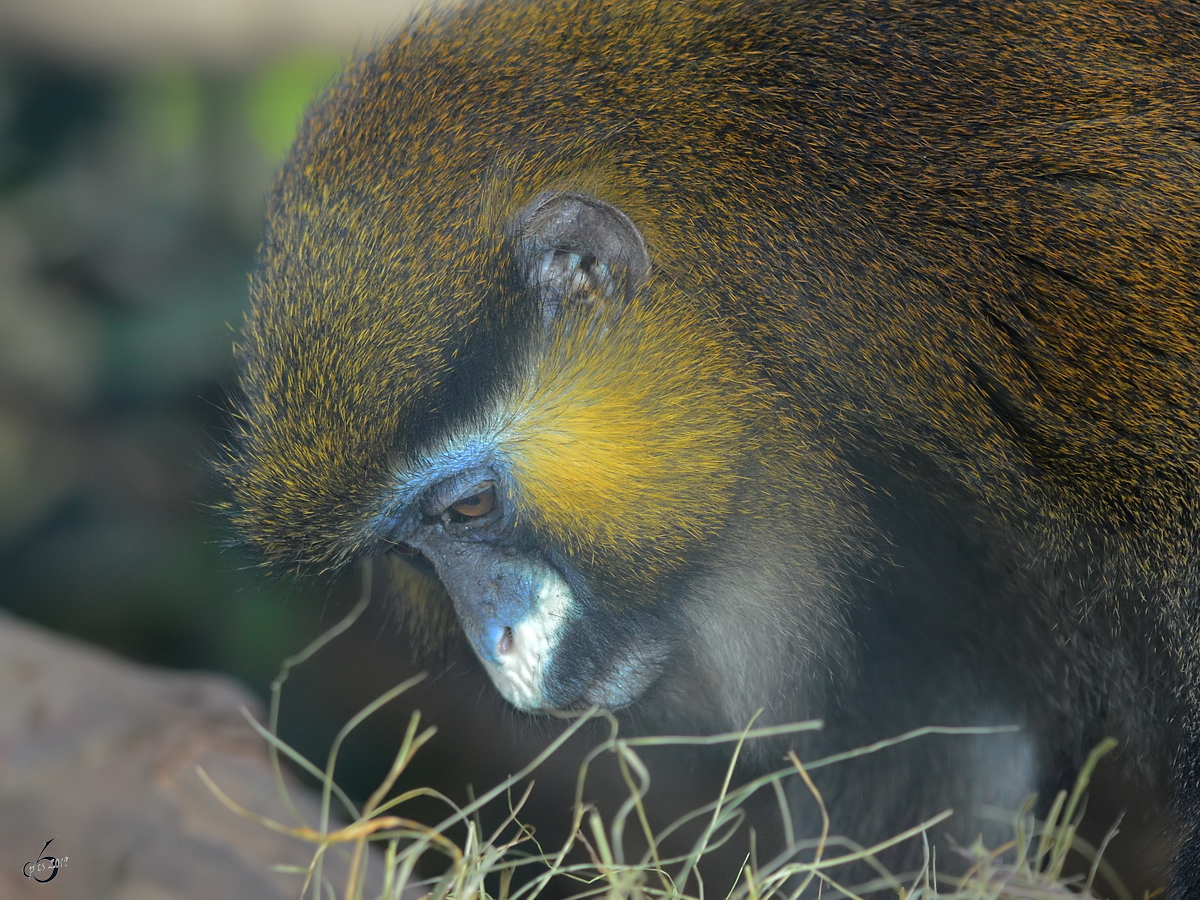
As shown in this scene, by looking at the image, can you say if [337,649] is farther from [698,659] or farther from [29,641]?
[698,659]

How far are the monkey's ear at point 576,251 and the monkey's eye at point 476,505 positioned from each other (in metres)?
0.31

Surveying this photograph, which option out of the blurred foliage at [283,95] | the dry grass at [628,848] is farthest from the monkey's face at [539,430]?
the blurred foliage at [283,95]

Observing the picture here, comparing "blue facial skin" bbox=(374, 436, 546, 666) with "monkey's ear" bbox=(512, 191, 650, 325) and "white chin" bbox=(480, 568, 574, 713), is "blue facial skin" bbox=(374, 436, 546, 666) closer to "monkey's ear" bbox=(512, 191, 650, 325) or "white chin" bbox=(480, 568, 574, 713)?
"white chin" bbox=(480, 568, 574, 713)

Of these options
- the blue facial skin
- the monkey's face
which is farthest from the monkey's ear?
the blue facial skin

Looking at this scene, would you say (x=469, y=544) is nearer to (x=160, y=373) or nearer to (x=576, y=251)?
(x=576, y=251)

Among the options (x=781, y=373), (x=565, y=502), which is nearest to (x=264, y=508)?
(x=565, y=502)

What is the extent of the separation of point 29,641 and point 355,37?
1470mm

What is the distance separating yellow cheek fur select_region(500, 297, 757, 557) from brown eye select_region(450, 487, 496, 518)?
0.07 m

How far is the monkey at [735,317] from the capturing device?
1772 mm

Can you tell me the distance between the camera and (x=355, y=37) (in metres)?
2.28

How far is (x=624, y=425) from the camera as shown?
1828 millimetres

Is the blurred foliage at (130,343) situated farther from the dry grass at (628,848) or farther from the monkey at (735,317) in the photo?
the monkey at (735,317)

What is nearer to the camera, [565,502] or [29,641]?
[565,502]

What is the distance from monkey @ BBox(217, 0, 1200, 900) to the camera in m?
1.77
